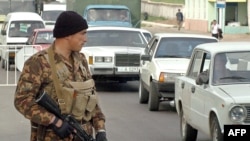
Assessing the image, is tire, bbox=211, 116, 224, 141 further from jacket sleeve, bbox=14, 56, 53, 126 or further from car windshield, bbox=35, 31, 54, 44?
car windshield, bbox=35, 31, 54, 44

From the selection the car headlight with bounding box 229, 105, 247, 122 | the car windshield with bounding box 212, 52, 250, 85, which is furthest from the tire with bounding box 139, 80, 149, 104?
the car headlight with bounding box 229, 105, 247, 122

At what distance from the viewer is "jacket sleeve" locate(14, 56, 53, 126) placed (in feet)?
18.9

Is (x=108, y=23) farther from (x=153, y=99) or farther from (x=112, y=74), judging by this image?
(x=153, y=99)

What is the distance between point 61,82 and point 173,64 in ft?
38.8

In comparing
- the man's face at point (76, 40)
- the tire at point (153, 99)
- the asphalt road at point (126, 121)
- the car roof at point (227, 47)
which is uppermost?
the man's face at point (76, 40)

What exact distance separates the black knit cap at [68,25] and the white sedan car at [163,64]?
11.2 meters

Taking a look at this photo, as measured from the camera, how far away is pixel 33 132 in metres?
6.03

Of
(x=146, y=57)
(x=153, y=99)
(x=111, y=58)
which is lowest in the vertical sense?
(x=153, y=99)

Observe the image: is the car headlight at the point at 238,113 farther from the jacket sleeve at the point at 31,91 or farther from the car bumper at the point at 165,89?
the car bumper at the point at 165,89

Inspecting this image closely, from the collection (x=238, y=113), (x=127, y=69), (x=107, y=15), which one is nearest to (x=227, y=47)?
(x=238, y=113)

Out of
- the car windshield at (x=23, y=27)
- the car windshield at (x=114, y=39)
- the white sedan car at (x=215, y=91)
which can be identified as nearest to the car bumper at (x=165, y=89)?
the white sedan car at (x=215, y=91)

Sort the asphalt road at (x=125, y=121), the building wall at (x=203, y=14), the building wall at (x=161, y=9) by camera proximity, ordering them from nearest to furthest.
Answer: the asphalt road at (x=125, y=121) → the building wall at (x=203, y=14) → the building wall at (x=161, y=9)

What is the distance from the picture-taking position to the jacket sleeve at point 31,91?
5770 mm

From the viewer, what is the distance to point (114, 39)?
22859 millimetres
